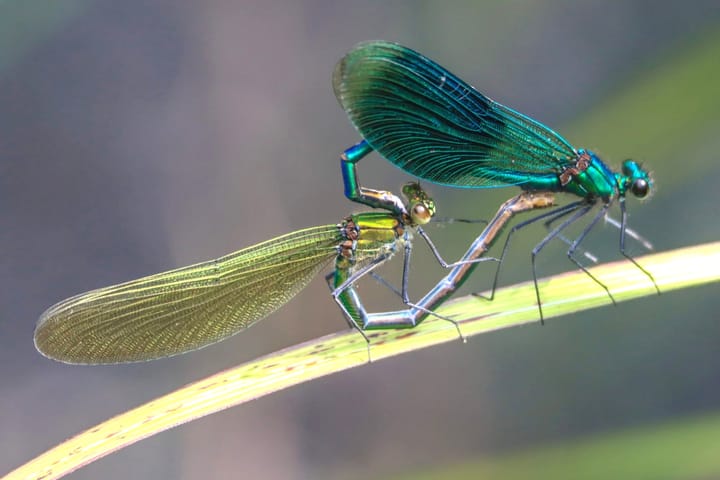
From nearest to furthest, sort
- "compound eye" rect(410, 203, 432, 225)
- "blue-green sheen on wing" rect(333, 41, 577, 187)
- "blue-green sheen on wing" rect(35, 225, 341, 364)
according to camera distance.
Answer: "blue-green sheen on wing" rect(333, 41, 577, 187)
"blue-green sheen on wing" rect(35, 225, 341, 364)
"compound eye" rect(410, 203, 432, 225)

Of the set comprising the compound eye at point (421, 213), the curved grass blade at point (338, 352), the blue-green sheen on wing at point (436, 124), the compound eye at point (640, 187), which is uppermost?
the blue-green sheen on wing at point (436, 124)

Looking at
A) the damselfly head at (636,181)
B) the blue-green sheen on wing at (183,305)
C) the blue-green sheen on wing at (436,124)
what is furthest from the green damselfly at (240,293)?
the damselfly head at (636,181)

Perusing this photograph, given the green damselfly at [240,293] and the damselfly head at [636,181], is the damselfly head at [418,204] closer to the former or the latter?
the green damselfly at [240,293]

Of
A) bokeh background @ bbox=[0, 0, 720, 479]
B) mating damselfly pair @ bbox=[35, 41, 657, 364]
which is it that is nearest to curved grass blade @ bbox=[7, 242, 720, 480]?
mating damselfly pair @ bbox=[35, 41, 657, 364]

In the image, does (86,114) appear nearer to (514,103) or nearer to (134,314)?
(134,314)

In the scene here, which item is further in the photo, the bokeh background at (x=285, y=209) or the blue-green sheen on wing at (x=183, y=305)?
the bokeh background at (x=285, y=209)

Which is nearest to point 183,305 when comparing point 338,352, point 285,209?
point 338,352

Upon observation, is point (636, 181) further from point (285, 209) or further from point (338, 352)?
point (285, 209)

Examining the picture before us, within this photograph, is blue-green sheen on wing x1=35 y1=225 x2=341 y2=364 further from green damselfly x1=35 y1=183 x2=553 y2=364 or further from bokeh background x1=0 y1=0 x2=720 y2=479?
bokeh background x1=0 y1=0 x2=720 y2=479
